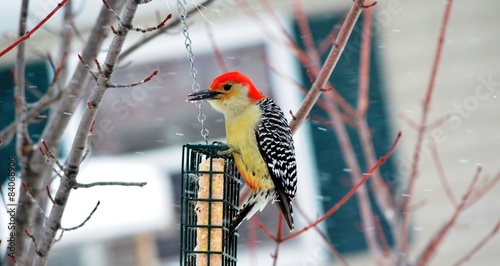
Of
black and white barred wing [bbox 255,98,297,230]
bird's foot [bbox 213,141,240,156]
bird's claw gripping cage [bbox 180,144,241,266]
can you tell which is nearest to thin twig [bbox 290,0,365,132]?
black and white barred wing [bbox 255,98,297,230]

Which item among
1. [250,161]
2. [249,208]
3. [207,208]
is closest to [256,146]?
[250,161]

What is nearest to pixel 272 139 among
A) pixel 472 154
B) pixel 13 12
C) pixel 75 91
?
pixel 75 91

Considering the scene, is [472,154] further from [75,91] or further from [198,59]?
[75,91]

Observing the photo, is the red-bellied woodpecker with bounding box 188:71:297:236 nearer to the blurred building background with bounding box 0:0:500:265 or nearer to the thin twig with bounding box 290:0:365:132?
the thin twig with bounding box 290:0:365:132

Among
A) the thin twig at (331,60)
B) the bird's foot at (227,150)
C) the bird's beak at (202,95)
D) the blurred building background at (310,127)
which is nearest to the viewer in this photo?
the thin twig at (331,60)

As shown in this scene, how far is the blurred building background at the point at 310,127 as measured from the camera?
25.9ft

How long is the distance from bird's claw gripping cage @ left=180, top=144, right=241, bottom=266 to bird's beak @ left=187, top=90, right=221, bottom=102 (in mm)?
298

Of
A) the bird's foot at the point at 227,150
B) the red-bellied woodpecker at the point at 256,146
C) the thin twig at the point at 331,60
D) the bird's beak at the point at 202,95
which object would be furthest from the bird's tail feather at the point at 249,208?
the bird's beak at the point at 202,95

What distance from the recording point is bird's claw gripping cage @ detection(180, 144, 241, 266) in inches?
156

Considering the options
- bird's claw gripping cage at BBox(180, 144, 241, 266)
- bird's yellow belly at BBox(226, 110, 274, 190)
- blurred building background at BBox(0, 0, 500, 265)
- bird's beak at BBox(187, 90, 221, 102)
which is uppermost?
blurred building background at BBox(0, 0, 500, 265)

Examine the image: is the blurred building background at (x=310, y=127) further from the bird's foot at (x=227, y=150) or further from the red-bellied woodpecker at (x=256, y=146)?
the bird's foot at (x=227, y=150)

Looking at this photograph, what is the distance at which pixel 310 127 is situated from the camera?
8.14 meters

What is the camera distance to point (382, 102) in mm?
8125

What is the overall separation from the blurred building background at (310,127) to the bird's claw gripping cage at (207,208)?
3.56 meters
